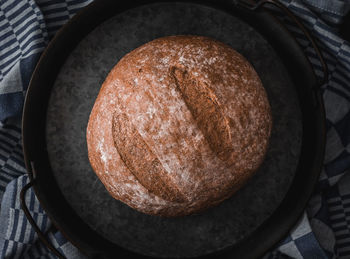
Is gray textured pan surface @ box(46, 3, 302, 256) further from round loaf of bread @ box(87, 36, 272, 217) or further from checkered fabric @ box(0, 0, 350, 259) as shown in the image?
round loaf of bread @ box(87, 36, 272, 217)

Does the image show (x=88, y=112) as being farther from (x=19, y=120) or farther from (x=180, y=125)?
(x=180, y=125)

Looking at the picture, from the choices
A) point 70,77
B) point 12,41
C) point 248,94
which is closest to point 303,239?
Result: point 248,94

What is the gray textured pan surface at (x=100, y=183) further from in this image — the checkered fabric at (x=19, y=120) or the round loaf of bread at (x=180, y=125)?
the round loaf of bread at (x=180, y=125)

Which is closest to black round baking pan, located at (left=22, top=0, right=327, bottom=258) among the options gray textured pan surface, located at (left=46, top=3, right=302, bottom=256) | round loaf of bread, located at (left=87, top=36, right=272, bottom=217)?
gray textured pan surface, located at (left=46, top=3, right=302, bottom=256)

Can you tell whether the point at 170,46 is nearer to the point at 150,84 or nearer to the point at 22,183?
the point at 150,84

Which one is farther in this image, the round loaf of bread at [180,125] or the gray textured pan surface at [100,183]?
the gray textured pan surface at [100,183]

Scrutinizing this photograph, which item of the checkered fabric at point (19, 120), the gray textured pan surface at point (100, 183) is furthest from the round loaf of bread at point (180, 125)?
the checkered fabric at point (19, 120)
